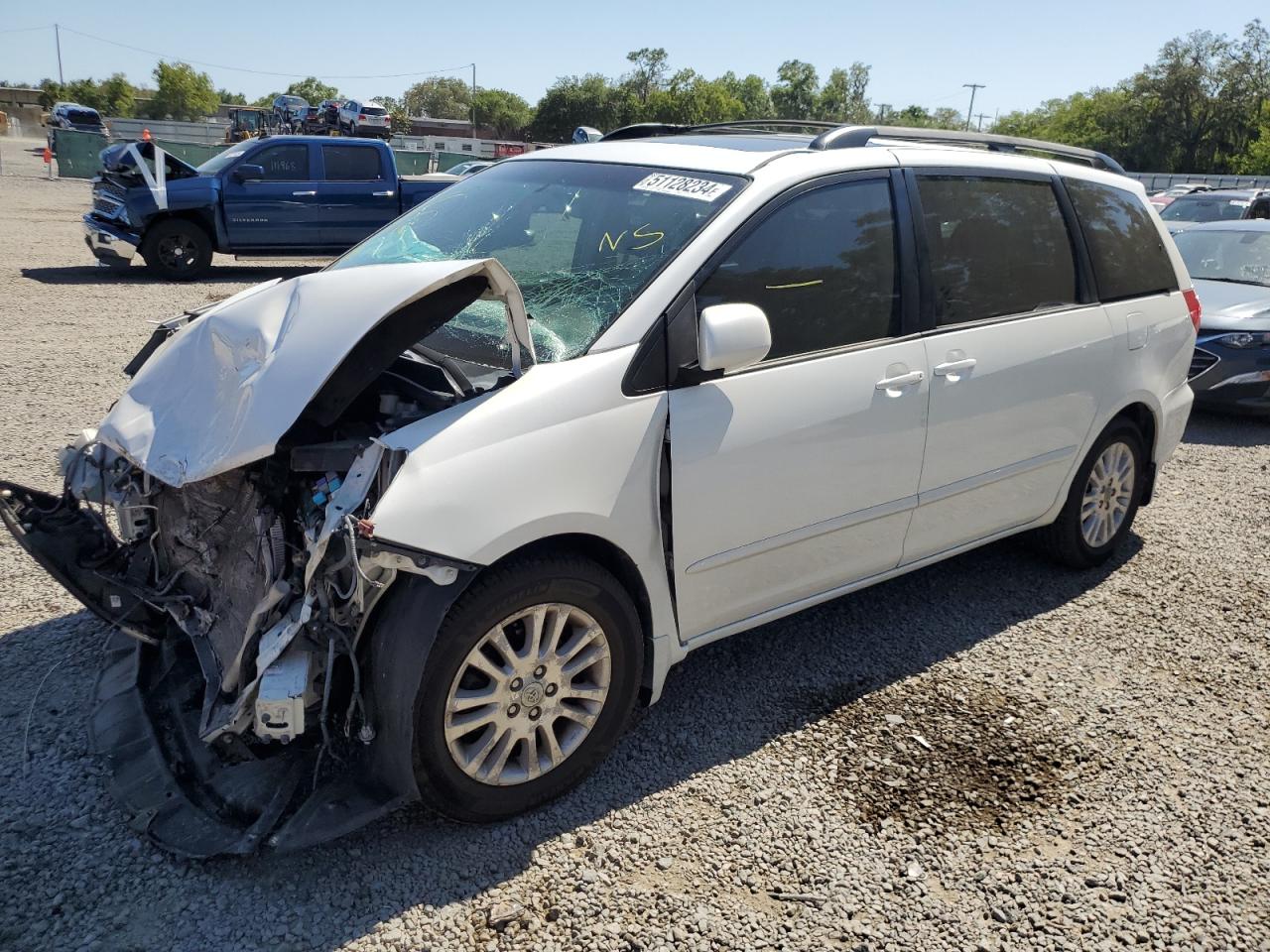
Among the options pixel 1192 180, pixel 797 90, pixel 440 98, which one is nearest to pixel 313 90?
pixel 440 98

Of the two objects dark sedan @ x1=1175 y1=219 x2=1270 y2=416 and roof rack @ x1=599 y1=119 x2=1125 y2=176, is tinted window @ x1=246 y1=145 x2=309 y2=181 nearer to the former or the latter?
roof rack @ x1=599 y1=119 x2=1125 y2=176

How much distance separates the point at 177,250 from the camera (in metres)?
12.9

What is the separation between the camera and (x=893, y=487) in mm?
3508

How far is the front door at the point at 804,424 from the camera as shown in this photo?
2963 mm

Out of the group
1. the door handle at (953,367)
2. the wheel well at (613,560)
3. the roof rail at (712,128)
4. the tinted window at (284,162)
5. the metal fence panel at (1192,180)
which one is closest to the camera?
the wheel well at (613,560)

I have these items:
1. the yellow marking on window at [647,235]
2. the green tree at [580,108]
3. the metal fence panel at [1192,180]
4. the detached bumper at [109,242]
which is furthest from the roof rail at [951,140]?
the green tree at [580,108]

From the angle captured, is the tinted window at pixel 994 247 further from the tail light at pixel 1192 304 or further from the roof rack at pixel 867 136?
the tail light at pixel 1192 304

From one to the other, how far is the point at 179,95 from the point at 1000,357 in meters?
105

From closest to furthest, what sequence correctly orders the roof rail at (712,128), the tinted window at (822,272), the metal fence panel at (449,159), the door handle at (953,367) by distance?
the tinted window at (822,272) → the door handle at (953,367) → the roof rail at (712,128) → the metal fence panel at (449,159)

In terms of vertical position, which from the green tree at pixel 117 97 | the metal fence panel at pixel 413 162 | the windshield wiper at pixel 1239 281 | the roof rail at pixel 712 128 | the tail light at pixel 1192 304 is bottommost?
the windshield wiper at pixel 1239 281

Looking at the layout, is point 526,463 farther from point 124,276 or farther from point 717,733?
point 124,276

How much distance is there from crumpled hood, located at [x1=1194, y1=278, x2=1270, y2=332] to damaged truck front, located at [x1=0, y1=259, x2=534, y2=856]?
7.29 metres

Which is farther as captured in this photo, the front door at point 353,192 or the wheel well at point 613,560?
the front door at point 353,192

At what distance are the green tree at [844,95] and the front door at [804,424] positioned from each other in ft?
352
